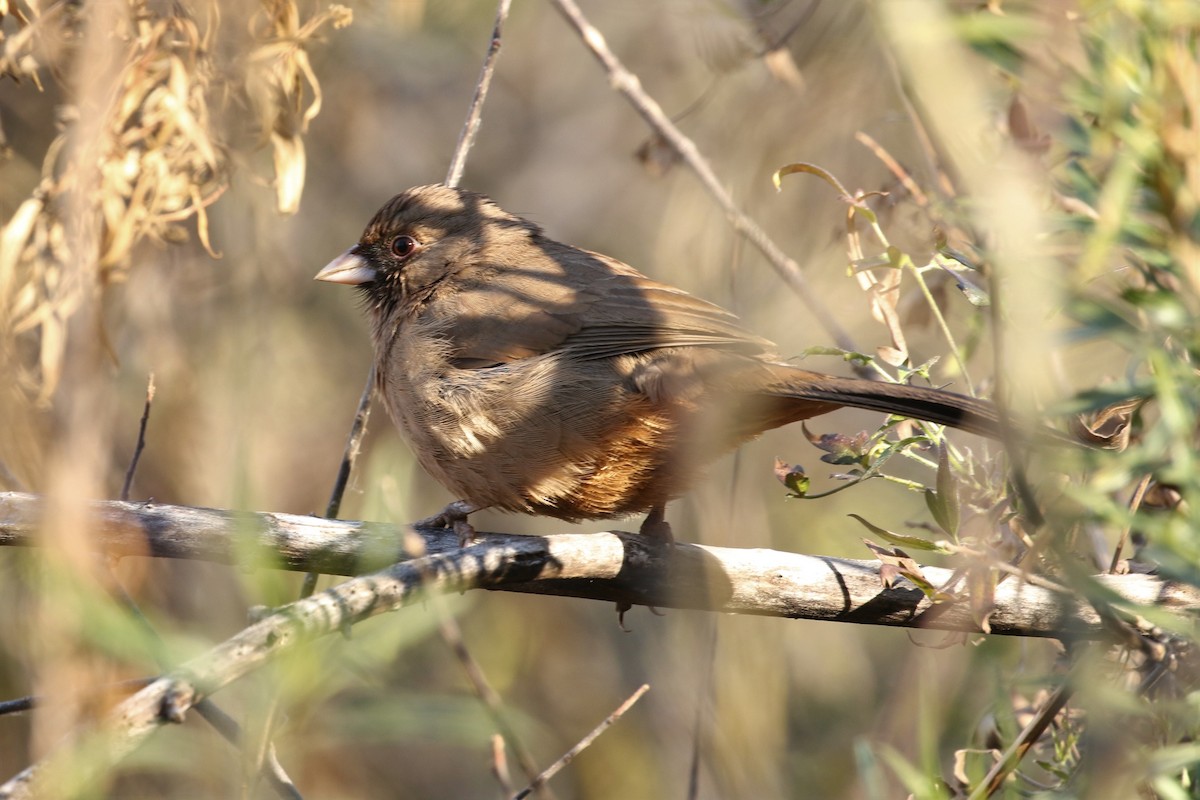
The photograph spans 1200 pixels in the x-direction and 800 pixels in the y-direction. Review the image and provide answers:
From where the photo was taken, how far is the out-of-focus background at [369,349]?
220 cm

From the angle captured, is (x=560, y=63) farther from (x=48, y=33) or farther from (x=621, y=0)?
(x=48, y=33)

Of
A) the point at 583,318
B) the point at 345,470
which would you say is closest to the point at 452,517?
the point at 345,470

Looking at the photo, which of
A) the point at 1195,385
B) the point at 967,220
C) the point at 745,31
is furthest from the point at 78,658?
the point at 745,31

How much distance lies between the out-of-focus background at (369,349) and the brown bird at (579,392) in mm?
232

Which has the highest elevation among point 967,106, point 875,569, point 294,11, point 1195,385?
point 294,11

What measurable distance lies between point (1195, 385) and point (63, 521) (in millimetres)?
1656

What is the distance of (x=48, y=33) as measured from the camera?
3.36 m

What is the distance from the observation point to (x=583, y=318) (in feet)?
12.7

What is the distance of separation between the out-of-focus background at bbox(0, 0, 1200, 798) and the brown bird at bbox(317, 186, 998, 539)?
0.23 m

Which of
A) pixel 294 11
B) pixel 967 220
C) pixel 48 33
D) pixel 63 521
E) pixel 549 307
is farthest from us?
pixel 549 307

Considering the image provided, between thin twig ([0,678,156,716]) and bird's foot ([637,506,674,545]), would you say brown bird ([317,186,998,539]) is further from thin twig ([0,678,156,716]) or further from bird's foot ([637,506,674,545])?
thin twig ([0,678,156,716])

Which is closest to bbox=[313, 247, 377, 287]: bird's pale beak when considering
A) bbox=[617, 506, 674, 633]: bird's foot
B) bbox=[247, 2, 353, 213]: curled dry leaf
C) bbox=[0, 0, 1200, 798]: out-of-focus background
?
bbox=[0, 0, 1200, 798]: out-of-focus background

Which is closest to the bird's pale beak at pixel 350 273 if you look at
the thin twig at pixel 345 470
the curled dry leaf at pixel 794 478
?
the thin twig at pixel 345 470

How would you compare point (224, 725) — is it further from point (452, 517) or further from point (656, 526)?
point (656, 526)
